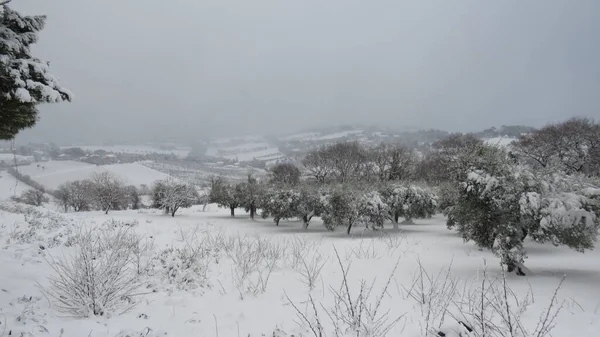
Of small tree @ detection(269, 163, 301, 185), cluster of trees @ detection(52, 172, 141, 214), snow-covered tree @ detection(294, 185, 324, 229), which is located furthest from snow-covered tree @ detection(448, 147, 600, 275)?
cluster of trees @ detection(52, 172, 141, 214)

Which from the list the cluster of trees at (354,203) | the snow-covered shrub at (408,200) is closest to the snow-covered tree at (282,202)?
the cluster of trees at (354,203)

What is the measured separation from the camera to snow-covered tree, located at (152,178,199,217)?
1837 inches

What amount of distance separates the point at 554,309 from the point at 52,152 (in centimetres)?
19129

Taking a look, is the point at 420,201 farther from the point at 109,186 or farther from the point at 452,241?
the point at 109,186

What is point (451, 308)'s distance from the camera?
22.2 ft

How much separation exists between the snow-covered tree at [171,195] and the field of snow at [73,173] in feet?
162

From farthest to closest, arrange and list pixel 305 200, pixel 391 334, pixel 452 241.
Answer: pixel 305 200 < pixel 452 241 < pixel 391 334

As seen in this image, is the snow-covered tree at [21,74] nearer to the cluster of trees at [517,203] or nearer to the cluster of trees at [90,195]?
the cluster of trees at [517,203]

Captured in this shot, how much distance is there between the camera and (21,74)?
499cm

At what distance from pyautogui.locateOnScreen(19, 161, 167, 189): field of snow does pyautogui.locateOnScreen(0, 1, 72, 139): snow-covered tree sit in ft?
322

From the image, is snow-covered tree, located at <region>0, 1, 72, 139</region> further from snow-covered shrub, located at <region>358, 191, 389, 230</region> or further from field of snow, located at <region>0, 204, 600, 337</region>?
snow-covered shrub, located at <region>358, 191, 389, 230</region>

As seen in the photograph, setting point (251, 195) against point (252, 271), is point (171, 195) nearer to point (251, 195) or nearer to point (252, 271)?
point (251, 195)

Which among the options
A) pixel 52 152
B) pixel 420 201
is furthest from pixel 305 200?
pixel 52 152

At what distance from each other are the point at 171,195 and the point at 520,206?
148 feet
